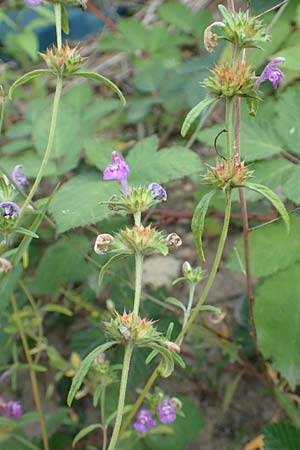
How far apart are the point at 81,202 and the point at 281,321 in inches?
18.8

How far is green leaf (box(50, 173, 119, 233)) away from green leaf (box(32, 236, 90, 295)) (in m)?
0.20

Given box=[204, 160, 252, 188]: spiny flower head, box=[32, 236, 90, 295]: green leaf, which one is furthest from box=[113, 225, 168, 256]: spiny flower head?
box=[32, 236, 90, 295]: green leaf

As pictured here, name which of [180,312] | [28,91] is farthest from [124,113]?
[180,312]

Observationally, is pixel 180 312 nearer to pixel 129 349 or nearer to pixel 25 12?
pixel 129 349

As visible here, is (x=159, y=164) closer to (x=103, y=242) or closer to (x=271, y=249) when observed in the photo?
(x=271, y=249)

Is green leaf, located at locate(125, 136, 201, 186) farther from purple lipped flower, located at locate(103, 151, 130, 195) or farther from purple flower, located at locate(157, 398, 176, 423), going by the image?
purple flower, located at locate(157, 398, 176, 423)

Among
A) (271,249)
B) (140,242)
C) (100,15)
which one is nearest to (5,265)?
(140,242)

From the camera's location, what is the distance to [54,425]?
1438mm

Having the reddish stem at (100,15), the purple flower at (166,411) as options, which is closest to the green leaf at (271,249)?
the purple flower at (166,411)

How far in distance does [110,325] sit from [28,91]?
8.22 feet

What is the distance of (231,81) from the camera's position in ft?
3.02

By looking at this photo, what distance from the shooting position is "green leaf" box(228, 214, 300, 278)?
4.12 ft

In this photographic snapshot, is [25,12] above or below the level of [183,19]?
above

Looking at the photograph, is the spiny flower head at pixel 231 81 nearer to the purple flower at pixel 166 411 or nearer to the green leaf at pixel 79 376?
the green leaf at pixel 79 376
